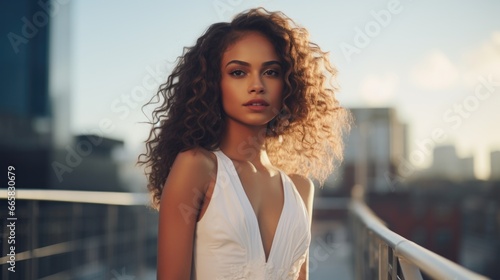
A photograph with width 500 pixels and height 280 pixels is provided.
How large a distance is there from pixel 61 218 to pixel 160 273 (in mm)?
1835

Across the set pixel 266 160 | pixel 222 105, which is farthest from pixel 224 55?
pixel 266 160

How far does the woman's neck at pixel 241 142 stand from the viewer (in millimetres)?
1494

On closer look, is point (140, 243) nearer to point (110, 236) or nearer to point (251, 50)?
point (110, 236)

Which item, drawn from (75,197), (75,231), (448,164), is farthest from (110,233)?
(448,164)

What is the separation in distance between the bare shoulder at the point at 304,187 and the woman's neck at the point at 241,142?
132 millimetres

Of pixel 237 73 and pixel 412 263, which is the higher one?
pixel 237 73

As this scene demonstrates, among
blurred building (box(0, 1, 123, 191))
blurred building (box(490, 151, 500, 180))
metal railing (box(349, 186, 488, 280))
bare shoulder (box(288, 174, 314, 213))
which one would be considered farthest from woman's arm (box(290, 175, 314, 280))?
blurred building (box(490, 151, 500, 180))

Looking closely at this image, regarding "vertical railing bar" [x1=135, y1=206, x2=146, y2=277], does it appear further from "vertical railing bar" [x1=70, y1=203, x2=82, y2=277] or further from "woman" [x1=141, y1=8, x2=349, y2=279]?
"woman" [x1=141, y1=8, x2=349, y2=279]

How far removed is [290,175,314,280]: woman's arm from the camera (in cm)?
156

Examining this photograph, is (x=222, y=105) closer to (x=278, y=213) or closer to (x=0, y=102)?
(x=278, y=213)

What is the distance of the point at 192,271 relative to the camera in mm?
1379

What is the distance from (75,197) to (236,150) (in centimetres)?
146

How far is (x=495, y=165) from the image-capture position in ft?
221

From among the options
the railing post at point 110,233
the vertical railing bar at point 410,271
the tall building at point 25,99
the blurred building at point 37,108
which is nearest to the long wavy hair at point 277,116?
the vertical railing bar at point 410,271
